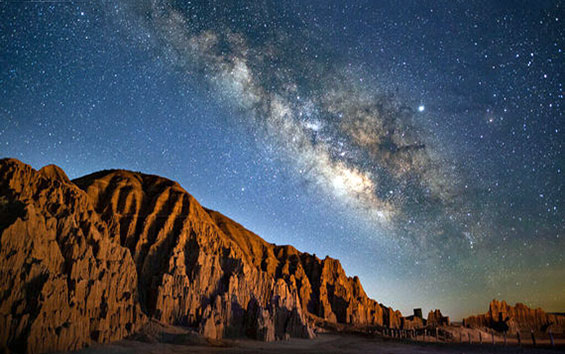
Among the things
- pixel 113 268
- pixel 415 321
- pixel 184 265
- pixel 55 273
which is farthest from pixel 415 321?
pixel 55 273

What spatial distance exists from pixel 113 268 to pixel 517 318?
487ft

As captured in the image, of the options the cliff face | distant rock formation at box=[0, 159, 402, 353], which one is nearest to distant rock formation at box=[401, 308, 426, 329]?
the cliff face

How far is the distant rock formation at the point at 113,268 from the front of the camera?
75.0 ft

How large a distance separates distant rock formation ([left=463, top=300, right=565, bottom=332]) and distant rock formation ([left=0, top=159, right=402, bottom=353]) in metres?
103

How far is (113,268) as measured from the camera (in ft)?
119

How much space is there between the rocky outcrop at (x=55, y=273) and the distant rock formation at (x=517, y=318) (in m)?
128

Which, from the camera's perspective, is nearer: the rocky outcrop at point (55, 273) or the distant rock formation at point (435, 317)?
the rocky outcrop at point (55, 273)

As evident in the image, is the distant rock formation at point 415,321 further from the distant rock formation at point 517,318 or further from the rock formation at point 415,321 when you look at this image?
the distant rock formation at point 517,318

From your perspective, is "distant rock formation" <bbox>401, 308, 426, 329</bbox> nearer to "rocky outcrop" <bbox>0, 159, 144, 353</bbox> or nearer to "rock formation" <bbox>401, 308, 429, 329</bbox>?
"rock formation" <bbox>401, 308, 429, 329</bbox>

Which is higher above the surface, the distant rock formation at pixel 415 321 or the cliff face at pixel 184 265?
the cliff face at pixel 184 265

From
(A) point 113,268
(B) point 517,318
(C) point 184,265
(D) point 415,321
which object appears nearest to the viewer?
(A) point 113,268

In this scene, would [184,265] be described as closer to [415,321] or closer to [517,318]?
[415,321]

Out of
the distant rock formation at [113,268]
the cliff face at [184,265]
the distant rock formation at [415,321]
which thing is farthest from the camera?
the distant rock formation at [415,321]

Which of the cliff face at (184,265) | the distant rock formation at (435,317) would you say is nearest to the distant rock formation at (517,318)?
the distant rock formation at (435,317)
